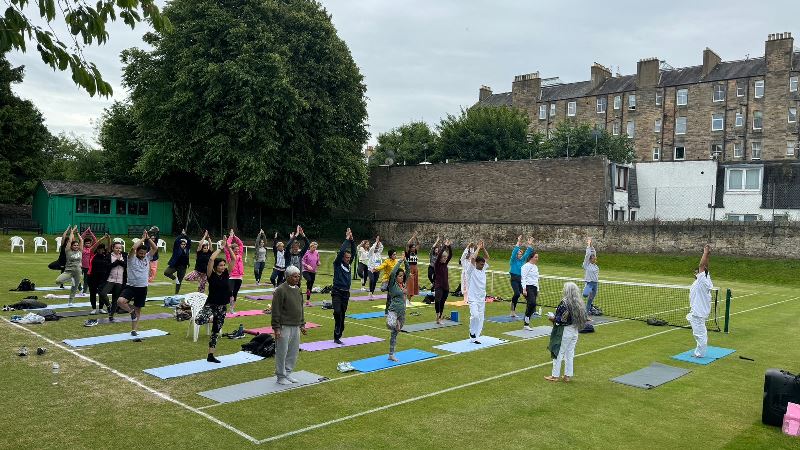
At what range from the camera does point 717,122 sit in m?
67.5

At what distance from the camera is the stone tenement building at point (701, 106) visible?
6344 cm

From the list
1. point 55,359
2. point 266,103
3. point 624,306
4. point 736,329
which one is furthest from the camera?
point 266,103

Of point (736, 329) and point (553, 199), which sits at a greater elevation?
point (553, 199)

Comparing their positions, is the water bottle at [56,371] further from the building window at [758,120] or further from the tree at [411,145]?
the building window at [758,120]

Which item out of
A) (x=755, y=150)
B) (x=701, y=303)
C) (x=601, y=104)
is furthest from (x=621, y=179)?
(x=701, y=303)

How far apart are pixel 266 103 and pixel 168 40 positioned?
8.30m

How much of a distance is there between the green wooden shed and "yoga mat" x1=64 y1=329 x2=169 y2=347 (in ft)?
113

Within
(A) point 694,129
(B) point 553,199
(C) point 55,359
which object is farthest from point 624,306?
(A) point 694,129

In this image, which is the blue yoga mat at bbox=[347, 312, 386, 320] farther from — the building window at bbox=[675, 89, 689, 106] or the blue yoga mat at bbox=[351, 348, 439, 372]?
the building window at bbox=[675, 89, 689, 106]

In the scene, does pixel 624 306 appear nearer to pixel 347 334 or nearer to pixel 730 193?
pixel 347 334

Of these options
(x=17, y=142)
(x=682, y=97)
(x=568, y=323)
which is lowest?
(x=568, y=323)

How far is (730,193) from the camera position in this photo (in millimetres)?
47062

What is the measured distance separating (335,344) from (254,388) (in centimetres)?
378

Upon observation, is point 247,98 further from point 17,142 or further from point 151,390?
point 151,390
